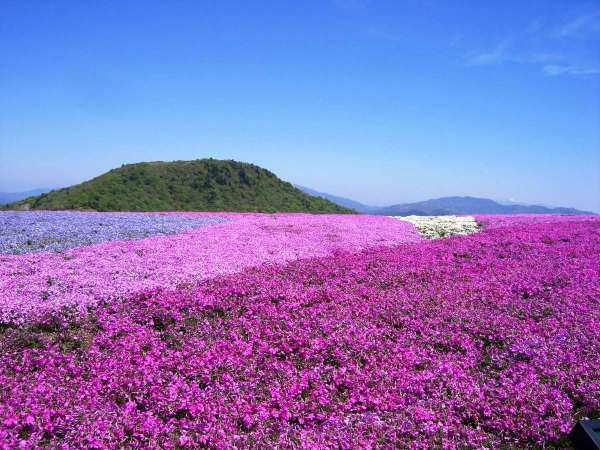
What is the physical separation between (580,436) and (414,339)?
3679 mm

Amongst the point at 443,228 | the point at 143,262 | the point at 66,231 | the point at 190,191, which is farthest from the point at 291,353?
the point at 190,191

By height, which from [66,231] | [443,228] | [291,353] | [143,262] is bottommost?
[291,353]

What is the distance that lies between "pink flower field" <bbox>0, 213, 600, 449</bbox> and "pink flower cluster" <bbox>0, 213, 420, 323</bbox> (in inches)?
3.6

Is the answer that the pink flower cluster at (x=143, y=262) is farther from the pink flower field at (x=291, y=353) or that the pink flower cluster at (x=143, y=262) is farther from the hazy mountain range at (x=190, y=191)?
the hazy mountain range at (x=190, y=191)

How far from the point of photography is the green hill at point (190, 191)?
7163cm

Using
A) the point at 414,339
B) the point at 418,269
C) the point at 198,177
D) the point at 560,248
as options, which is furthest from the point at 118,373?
the point at 198,177

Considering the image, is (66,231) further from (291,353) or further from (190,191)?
(190,191)

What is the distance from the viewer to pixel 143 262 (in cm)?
1338

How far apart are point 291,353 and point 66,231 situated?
15.9 metres

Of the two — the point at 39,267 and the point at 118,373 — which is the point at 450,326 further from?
the point at 39,267

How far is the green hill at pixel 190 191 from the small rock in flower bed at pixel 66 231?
46.4 meters

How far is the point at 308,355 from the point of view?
7.66 metres

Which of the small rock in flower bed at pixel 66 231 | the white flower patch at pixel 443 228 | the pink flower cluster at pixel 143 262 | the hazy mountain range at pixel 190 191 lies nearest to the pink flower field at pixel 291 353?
the pink flower cluster at pixel 143 262

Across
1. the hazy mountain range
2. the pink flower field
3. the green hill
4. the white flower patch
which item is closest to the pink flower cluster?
the pink flower field
